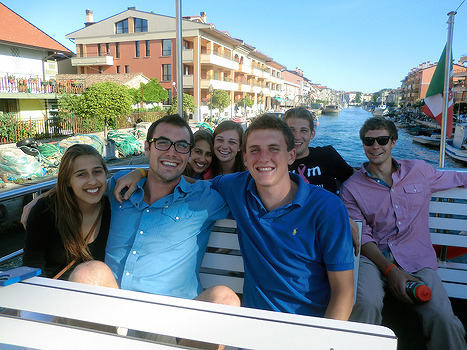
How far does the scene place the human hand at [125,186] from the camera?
217cm

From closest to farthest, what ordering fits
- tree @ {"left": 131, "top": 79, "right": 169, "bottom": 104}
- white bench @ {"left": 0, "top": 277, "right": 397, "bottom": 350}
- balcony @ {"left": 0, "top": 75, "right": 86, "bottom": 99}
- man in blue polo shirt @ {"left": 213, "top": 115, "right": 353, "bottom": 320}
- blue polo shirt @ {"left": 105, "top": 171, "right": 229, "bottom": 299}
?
white bench @ {"left": 0, "top": 277, "right": 397, "bottom": 350} < man in blue polo shirt @ {"left": 213, "top": 115, "right": 353, "bottom": 320} < blue polo shirt @ {"left": 105, "top": 171, "right": 229, "bottom": 299} < balcony @ {"left": 0, "top": 75, "right": 86, "bottom": 99} < tree @ {"left": 131, "top": 79, "right": 169, "bottom": 104}

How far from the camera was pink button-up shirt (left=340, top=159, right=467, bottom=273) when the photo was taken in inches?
99.0

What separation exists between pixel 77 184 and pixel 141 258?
67cm

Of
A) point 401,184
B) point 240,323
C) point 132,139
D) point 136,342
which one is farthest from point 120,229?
point 132,139

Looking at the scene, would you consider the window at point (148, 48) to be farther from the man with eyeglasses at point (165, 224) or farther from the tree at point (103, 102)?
the man with eyeglasses at point (165, 224)

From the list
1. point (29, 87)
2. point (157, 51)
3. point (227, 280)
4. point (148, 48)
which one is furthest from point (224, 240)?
point (148, 48)

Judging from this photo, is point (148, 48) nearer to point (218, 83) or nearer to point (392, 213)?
point (218, 83)

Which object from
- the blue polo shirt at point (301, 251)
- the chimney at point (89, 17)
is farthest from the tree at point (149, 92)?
the blue polo shirt at point (301, 251)

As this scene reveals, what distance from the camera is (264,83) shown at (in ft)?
190

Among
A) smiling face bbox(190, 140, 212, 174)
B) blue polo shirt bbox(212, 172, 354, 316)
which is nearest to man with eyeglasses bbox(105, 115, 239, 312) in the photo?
blue polo shirt bbox(212, 172, 354, 316)

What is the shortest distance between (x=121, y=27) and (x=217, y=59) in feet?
36.2

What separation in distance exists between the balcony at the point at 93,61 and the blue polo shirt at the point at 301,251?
38.5 m

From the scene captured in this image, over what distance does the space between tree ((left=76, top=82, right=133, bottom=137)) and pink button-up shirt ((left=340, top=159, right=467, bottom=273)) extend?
1610 cm

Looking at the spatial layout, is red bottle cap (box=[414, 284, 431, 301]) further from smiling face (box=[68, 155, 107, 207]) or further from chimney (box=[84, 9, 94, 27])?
chimney (box=[84, 9, 94, 27])
